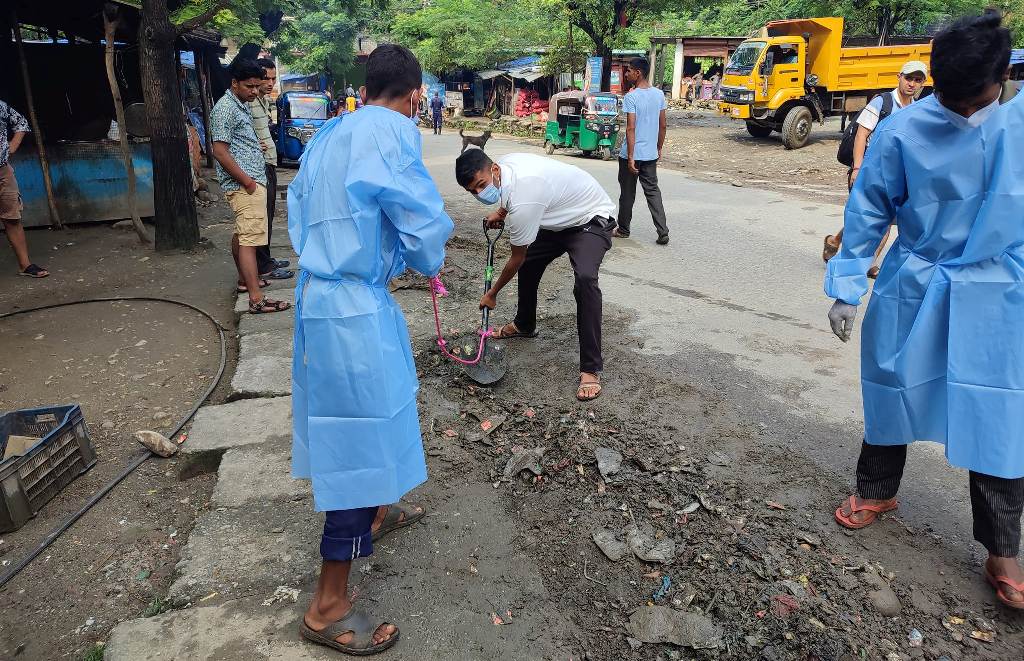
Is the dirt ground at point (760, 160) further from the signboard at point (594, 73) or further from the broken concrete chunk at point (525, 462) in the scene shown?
the broken concrete chunk at point (525, 462)

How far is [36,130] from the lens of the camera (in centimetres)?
744

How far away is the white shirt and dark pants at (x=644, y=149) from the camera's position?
6.88 m

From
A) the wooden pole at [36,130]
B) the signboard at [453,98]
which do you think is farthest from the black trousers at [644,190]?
the signboard at [453,98]

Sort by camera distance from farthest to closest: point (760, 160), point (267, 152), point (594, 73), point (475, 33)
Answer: point (475, 33), point (594, 73), point (760, 160), point (267, 152)

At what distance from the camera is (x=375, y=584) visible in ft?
8.30

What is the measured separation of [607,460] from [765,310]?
9.05 feet

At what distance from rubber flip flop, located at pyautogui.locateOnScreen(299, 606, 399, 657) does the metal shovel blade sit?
6.18 ft

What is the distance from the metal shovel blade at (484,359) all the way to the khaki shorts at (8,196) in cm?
445

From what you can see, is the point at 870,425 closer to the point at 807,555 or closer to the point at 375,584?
the point at 807,555

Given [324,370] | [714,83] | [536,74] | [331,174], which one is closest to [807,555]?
[324,370]

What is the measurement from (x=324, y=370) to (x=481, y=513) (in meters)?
1.21

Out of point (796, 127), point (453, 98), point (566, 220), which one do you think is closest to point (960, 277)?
point (566, 220)

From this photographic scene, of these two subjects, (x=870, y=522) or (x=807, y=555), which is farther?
(x=870, y=522)

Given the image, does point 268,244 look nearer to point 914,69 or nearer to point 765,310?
point 765,310
